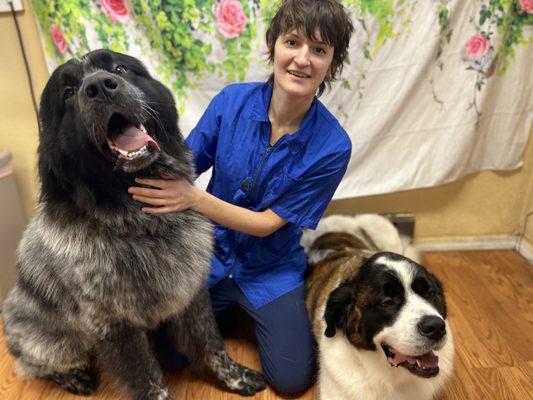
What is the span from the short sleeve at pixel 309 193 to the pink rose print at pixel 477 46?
975mm

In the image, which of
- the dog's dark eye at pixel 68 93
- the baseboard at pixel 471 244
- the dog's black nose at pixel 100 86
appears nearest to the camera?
the dog's black nose at pixel 100 86

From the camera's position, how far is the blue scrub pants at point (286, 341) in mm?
1554

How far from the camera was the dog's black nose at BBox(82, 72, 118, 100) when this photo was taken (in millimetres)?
990

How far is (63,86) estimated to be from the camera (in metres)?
1.08

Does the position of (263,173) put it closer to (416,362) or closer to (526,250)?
(416,362)

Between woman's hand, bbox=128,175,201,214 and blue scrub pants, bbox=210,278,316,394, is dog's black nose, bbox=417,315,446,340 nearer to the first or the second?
blue scrub pants, bbox=210,278,316,394

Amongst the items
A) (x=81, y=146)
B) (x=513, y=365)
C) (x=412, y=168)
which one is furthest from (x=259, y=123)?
(x=513, y=365)

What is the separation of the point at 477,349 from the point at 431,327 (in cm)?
83

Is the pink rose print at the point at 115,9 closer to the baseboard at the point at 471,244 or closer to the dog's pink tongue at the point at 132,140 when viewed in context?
the dog's pink tongue at the point at 132,140

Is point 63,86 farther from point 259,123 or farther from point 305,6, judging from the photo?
point 305,6

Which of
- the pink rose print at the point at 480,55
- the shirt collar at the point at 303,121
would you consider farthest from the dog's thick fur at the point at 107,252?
the pink rose print at the point at 480,55

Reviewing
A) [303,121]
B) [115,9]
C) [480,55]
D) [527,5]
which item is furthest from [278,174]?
[527,5]

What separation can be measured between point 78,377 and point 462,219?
219 cm

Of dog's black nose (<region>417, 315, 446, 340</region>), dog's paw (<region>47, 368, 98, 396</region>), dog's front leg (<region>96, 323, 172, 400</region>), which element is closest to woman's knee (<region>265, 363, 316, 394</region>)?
dog's front leg (<region>96, 323, 172, 400</region>)
